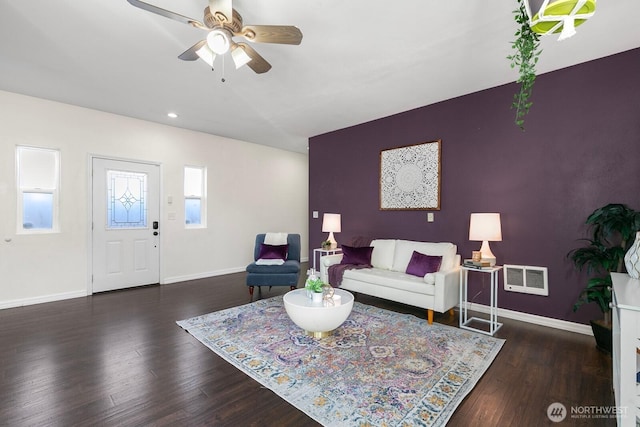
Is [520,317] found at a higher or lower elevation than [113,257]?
lower

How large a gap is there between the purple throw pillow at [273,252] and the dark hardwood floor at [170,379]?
4.94ft

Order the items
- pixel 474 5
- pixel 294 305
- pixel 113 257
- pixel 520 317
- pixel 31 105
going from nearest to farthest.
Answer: pixel 474 5, pixel 294 305, pixel 520 317, pixel 31 105, pixel 113 257

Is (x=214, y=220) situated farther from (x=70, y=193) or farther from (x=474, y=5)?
(x=474, y=5)

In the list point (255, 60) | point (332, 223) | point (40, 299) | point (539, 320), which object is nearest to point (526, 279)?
point (539, 320)

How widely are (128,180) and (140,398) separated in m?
3.80

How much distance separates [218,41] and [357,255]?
2997 mm

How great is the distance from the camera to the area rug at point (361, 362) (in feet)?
5.84

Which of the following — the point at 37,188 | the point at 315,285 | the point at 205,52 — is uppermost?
the point at 205,52

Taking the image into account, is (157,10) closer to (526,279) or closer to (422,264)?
(422,264)

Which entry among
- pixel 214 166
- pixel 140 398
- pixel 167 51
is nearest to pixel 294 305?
pixel 140 398

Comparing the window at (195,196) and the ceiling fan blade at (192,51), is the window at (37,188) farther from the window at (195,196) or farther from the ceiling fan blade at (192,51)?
the ceiling fan blade at (192,51)

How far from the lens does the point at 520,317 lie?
3305 millimetres

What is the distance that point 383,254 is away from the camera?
13.3 ft

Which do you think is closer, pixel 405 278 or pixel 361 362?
pixel 361 362
